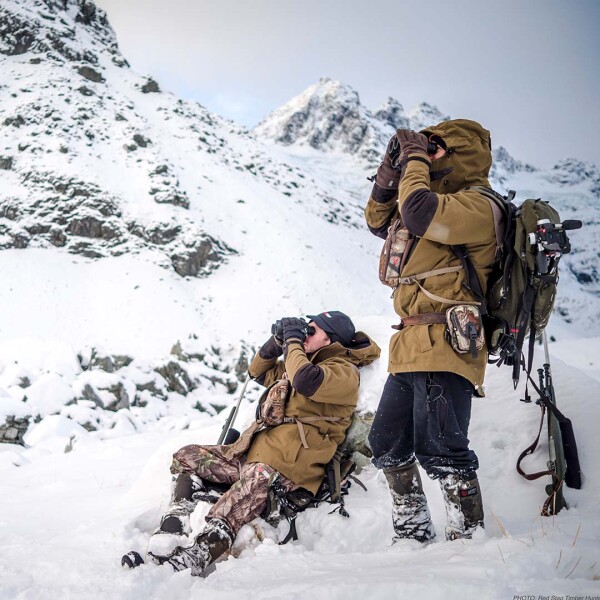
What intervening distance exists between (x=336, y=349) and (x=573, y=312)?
43350 mm

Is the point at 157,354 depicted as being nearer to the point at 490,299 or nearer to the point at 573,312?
the point at 490,299

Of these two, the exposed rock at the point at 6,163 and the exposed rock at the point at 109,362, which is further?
the exposed rock at the point at 6,163

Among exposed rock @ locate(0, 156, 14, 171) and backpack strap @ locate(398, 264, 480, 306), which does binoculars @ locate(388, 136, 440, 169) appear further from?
exposed rock @ locate(0, 156, 14, 171)

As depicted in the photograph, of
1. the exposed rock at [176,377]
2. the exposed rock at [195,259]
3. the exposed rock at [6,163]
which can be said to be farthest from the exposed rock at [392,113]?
the exposed rock at [176,377]

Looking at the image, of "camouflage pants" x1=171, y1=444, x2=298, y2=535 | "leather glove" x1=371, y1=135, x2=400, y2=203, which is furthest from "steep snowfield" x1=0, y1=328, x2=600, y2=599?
"leather glove" x1=371, y1=135, x2=400, y2=203

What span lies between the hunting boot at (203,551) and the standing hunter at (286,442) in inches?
2.9

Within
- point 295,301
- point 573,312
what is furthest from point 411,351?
point 573,312

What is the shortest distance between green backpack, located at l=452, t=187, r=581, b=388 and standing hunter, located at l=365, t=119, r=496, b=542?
2.5 inches

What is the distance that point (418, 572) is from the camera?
4.94 ft

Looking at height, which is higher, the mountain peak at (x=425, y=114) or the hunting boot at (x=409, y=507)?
the mountain peak at (x=425, y=114)

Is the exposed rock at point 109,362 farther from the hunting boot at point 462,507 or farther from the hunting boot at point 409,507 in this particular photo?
the hunting boot at point 462,507

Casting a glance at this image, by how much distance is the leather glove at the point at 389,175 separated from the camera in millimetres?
2389

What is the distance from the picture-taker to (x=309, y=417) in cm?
304

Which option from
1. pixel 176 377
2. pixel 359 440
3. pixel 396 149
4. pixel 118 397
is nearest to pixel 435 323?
pixel 396 149
